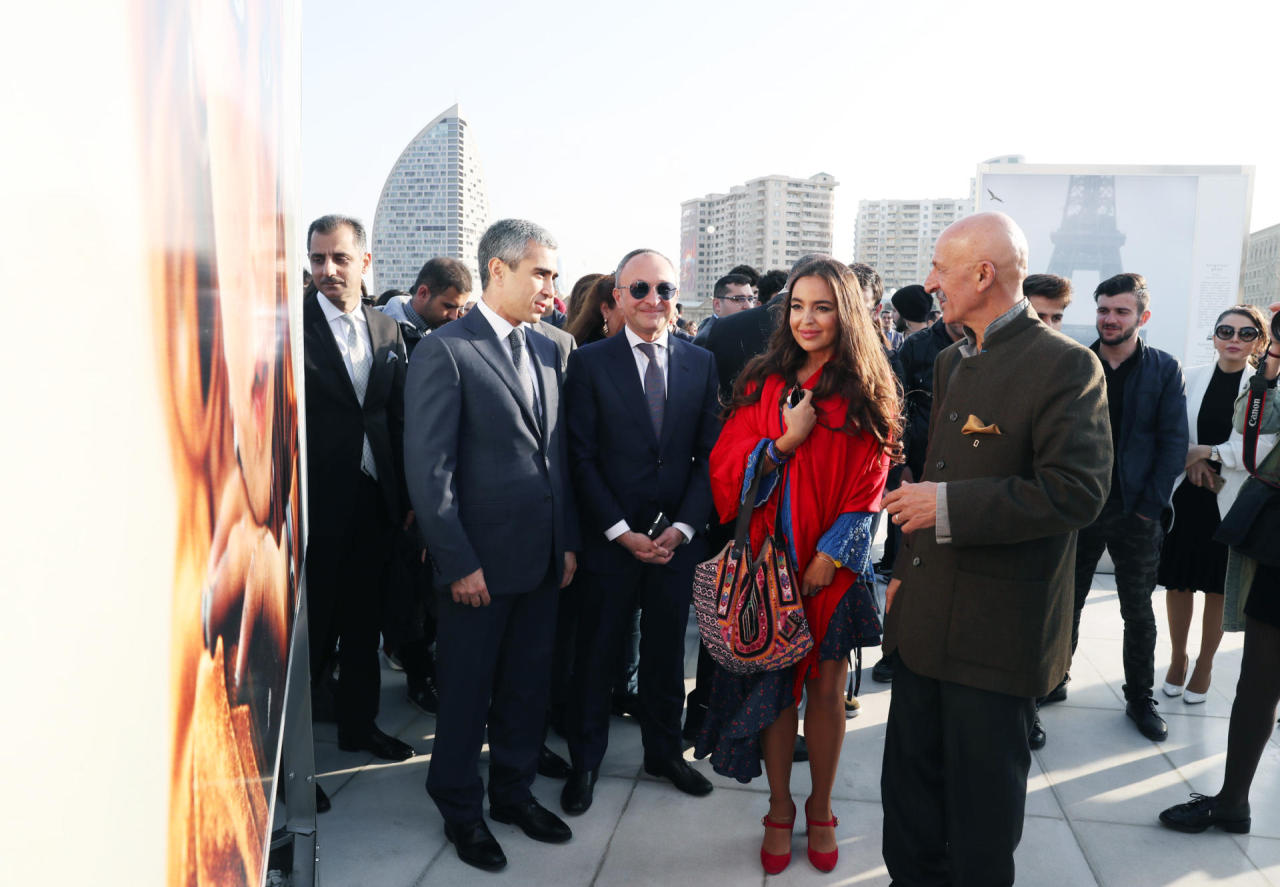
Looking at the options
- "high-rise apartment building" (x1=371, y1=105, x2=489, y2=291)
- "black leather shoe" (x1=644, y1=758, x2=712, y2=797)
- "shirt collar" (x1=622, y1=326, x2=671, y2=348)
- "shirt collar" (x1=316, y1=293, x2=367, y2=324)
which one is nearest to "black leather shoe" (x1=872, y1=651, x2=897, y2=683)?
"black leather shoe" (x1=644, y1=758, x2=712, y2=797)

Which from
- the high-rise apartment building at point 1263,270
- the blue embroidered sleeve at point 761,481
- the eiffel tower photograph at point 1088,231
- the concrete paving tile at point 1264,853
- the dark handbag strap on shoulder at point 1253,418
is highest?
the high-rise apartment building at point 1263,270

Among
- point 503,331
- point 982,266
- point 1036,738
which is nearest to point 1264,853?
point 1036,738

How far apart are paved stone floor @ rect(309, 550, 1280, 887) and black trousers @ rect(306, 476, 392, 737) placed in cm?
27

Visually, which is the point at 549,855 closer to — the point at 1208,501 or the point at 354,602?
the point at 354,602

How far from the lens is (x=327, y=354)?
3.43 meters

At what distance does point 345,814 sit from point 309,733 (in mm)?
970

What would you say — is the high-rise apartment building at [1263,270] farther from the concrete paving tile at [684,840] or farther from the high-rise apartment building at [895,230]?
the concrete paving tile at [684,840]

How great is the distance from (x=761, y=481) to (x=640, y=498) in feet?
2.04

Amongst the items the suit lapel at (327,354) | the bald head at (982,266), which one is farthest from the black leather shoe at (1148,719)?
the suit lapel at (327,354)

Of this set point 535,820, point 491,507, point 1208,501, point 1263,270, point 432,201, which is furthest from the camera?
point 1263,270

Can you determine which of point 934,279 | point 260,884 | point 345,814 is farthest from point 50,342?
point 345,814

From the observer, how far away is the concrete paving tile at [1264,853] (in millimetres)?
3023

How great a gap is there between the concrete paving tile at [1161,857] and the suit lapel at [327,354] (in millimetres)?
3278

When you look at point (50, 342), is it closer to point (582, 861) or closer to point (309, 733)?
point (309, 733)
